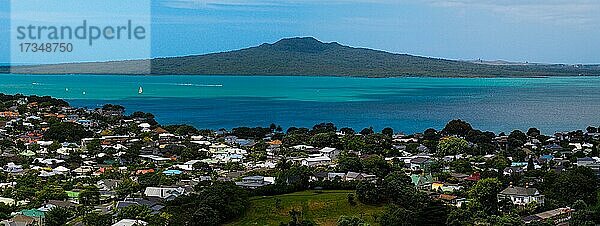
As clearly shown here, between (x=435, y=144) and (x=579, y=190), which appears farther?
(x=435, y=144)

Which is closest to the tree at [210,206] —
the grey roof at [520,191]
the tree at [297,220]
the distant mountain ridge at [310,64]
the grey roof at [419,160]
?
the tree at [297,220]

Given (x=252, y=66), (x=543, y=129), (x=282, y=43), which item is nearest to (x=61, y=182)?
(x=543, y=129)

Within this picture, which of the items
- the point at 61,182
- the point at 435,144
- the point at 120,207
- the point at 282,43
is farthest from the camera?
the point at 282,43

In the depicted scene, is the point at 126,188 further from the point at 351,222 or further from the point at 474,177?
the point at 474,177

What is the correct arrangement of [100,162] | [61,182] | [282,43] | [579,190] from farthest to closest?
[282,43], [100,162], [61,182], [579,190]

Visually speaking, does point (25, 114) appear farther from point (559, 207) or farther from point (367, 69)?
point (367, 69)

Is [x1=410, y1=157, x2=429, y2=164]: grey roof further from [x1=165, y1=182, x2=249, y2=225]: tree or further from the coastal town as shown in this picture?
[x1=165, y1=182, x2=249, y2=225]: tree
